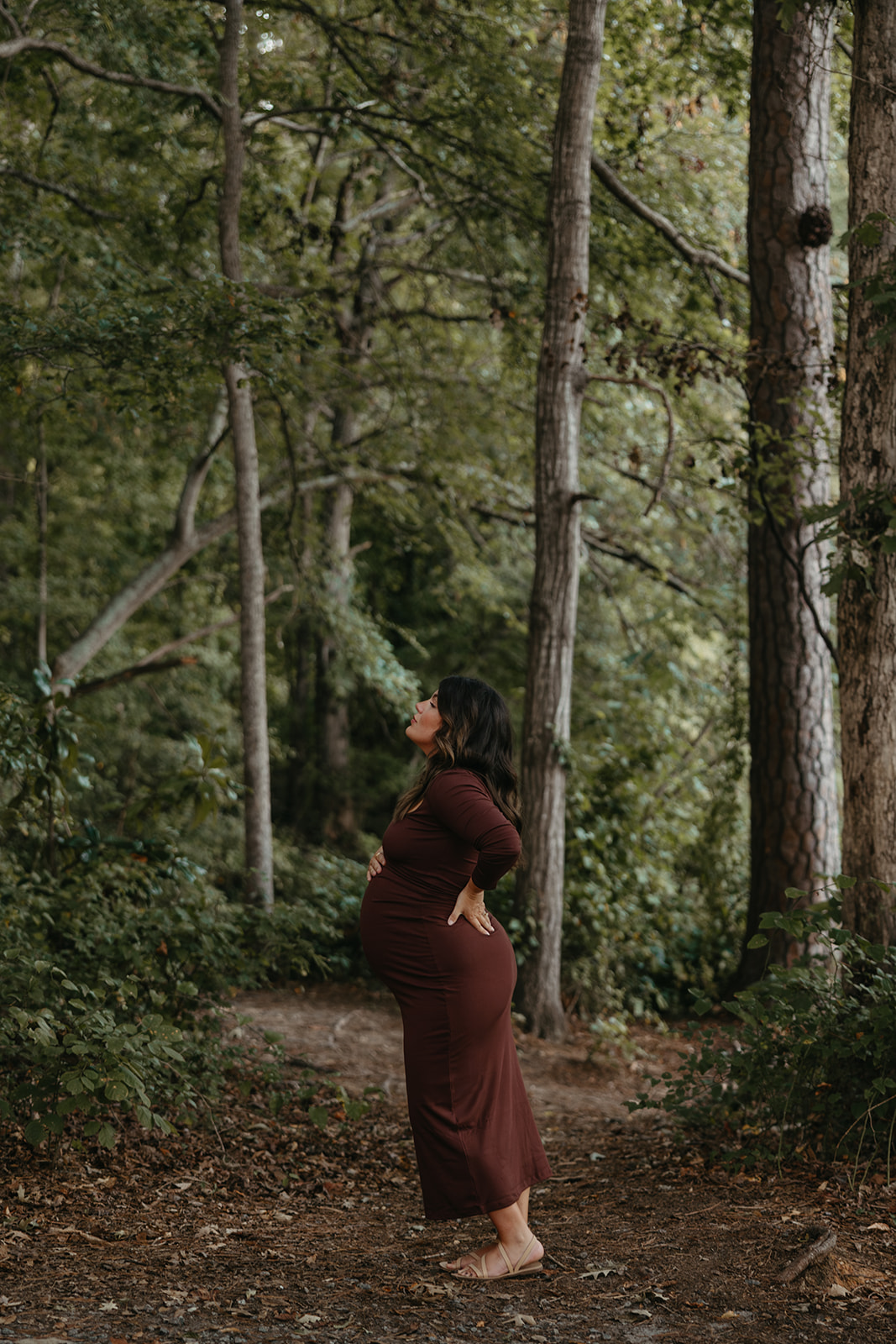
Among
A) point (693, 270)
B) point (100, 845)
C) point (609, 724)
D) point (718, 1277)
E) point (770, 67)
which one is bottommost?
point (718, 1277)

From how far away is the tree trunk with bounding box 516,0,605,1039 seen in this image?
7.73 metres

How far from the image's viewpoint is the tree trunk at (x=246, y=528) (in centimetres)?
759

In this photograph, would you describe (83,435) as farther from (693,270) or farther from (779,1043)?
(779,1043)

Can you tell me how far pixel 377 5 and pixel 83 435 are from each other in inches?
208

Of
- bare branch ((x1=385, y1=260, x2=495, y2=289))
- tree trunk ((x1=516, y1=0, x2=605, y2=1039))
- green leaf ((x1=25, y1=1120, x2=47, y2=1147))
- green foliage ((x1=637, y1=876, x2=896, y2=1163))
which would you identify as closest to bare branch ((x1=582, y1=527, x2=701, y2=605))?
tree trunk ((x1=516, y1=0, x2=605, y2=1039))

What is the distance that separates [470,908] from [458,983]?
9.5 inches

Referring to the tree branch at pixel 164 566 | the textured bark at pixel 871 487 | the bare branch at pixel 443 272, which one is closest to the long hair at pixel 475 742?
the textured bark at pixel 871 487

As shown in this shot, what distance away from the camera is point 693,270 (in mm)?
9195

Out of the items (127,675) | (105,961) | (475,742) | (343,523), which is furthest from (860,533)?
(343,523)

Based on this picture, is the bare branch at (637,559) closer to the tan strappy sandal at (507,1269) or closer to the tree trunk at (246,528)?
the tree trunk at (246,528)

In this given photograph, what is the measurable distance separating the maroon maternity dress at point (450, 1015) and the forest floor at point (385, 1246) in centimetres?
30

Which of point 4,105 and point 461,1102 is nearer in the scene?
point 461,1102

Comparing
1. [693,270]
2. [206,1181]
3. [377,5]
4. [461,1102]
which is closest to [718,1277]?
[461,1102]

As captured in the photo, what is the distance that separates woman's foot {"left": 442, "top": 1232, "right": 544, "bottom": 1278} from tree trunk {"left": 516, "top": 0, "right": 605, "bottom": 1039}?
4428mm
